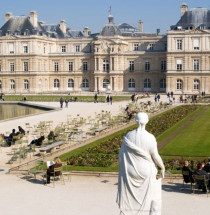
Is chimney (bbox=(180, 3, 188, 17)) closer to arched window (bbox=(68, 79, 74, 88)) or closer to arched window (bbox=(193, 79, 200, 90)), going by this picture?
arched window (bbox=(193, 79, 200, 90))

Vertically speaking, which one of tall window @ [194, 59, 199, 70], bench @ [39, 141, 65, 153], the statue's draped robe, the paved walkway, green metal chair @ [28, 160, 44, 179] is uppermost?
tall window @ [194, 59, 199, 70]

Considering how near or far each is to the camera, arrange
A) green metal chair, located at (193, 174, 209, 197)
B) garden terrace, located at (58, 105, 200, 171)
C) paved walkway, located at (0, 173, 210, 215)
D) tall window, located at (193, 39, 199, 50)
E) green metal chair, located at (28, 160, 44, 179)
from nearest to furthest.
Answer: paved walkway, located at (0, 173, 210, 215) → green metal chair, located at (193, 174, 209, 197) → green metal chair, located at (28, 160, 44, 179) → garden terrace, located at (58, 105, 200, 171) → tall window, located at (193, 39, 199, 50)

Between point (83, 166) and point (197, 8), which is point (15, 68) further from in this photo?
point (83, 166)

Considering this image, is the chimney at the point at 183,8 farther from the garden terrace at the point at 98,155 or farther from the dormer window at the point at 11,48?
the garden terrace at the point at 98,155

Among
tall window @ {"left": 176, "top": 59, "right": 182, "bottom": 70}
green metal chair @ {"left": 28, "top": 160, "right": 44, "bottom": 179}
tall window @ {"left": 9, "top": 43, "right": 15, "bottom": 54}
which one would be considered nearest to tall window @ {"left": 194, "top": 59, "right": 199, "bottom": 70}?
tall window @ {"left": 176, "top": 59, "right": 182, "bottom": 70}

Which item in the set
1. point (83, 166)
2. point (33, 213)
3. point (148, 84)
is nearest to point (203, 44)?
point (148, 84)

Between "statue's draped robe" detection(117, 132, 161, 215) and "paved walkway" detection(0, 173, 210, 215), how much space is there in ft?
15.5

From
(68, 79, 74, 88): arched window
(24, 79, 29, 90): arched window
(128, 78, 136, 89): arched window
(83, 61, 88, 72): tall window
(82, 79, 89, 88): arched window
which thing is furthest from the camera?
(68, 79, 74, 88): arched window

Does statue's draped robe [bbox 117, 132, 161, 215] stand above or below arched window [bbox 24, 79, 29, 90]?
below

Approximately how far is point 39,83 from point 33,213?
7384 cm

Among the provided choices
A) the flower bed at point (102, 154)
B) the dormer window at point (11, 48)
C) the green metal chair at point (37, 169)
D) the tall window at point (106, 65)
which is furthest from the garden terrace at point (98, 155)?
the dormer window at point (11, 48)

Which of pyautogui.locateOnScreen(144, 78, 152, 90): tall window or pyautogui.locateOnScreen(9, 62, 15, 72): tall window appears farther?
pyautogui.locateOnScreen(9, 62, 15, 72): tall window

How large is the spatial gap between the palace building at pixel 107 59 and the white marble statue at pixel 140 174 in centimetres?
7042

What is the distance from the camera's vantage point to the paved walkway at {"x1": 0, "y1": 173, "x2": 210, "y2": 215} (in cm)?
1293
